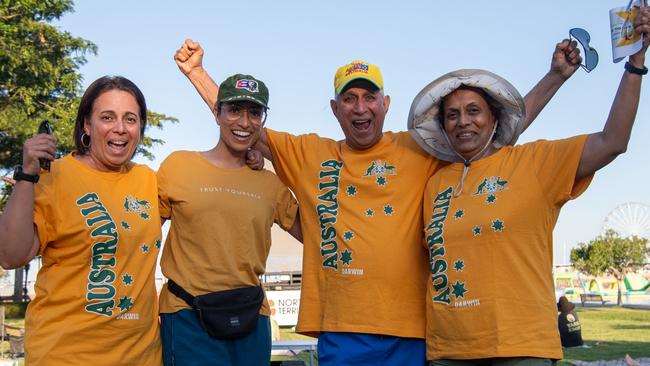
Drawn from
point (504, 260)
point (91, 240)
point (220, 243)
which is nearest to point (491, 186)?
point (504, 260)

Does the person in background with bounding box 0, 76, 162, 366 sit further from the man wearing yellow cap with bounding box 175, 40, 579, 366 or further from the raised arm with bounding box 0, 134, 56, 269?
the man wearing yellow cap with bounding box 175, 40, 579, 366

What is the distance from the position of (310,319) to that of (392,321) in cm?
45

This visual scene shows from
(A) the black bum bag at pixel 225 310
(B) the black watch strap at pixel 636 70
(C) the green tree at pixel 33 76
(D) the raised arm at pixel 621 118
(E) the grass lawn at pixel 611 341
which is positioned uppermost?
(C) the green tree at pixel 33 76

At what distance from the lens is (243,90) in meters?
3.61

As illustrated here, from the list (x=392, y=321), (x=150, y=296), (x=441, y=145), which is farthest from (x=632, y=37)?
(x=150, y=296)

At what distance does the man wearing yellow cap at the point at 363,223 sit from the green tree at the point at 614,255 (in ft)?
148

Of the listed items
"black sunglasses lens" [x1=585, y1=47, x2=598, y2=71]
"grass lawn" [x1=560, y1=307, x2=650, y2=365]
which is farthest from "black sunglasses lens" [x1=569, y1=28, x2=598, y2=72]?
"grass lawn" [x1=560, y1=307, x2=650, y2=365]

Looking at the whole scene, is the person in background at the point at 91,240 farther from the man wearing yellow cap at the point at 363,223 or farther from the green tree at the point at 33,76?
the green tree at the point at 33,76

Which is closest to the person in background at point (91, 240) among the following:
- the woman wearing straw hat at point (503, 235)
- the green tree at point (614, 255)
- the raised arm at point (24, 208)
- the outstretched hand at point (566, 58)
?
the raised arm at point (24, 208)

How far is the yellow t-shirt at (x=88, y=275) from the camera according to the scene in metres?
2.96

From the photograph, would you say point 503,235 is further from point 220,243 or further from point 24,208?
point 24,208

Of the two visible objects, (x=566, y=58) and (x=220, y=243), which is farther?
(x=566, y=58)

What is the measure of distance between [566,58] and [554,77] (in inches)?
4.5

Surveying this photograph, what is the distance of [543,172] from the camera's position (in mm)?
3189
